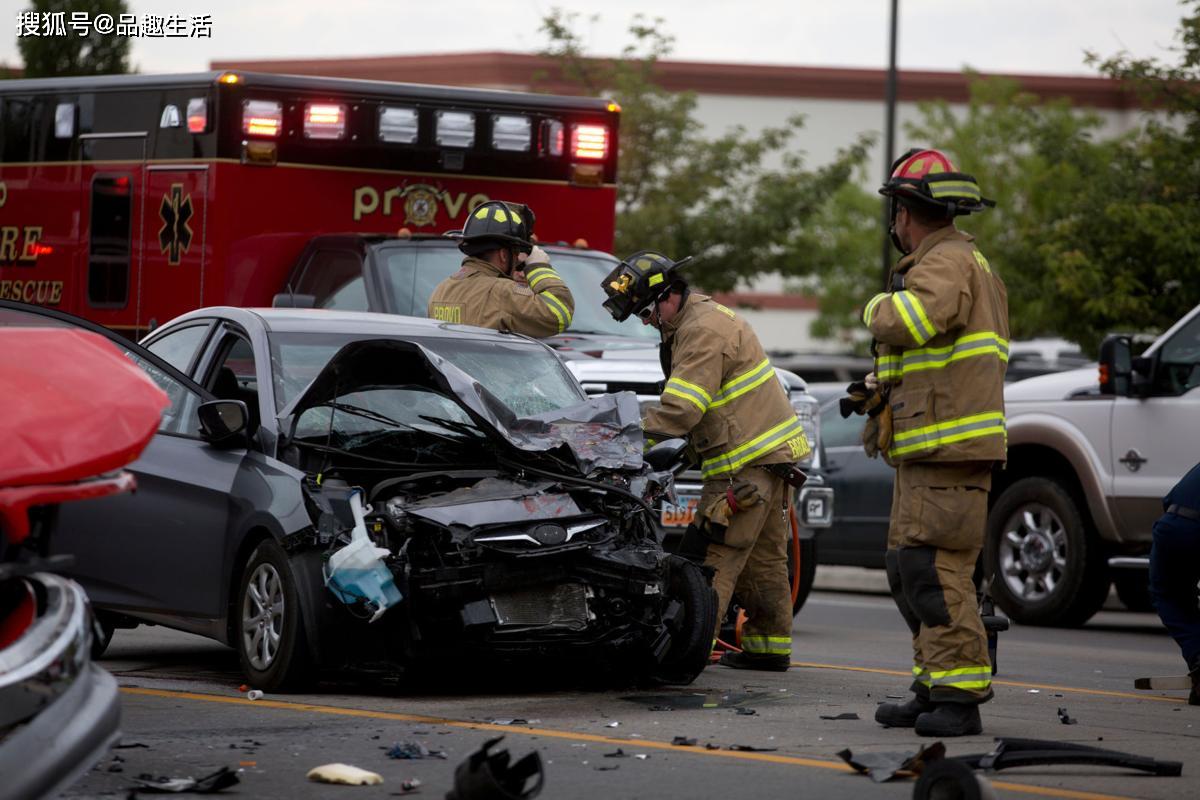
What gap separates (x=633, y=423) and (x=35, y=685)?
4219 mm

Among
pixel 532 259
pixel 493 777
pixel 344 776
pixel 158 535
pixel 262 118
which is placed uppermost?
pixel 262 118

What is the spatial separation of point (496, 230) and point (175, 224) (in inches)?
103

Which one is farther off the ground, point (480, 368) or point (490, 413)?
point (480, 368)

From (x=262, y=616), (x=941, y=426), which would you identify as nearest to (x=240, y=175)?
(x=262, y=616)

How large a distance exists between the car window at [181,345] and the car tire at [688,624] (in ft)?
8.10

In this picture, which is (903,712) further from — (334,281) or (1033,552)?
(1033,552)

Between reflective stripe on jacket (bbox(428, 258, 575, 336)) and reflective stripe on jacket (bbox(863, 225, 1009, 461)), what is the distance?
11.2 ft

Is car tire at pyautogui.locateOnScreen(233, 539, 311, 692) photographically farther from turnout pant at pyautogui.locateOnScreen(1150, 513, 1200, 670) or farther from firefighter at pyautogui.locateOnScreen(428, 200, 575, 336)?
turnout pant at pyautogui.locateOnScreen(1150, 513, 1200, 670)

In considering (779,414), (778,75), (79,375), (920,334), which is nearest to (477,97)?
(779,414)

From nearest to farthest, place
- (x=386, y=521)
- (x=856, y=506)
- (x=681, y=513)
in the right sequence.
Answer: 1. (x=386, y=521)
2. (x=681, y=513)
3. (x=856, y=506)

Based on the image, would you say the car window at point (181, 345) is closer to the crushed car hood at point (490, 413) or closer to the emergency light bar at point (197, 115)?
the crushed car hood at point (490, 413)

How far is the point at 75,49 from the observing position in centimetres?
2638

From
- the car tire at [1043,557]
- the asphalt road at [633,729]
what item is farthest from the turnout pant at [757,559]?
the car tire at [1043,557]

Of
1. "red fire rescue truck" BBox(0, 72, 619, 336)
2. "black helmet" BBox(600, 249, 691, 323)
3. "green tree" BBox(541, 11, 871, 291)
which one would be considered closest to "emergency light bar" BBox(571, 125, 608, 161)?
"red fire rescue truck" BBox(0, 72, 619, 336)
